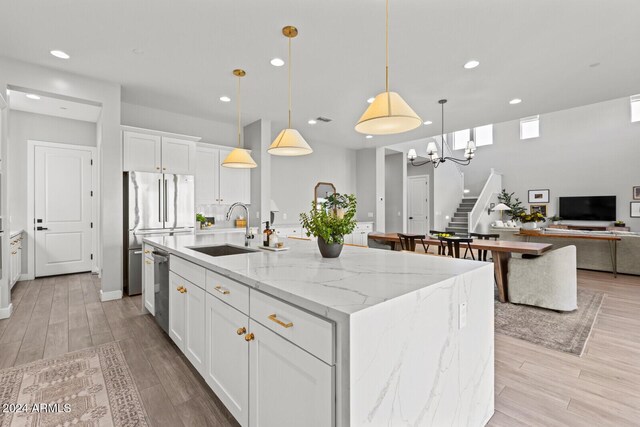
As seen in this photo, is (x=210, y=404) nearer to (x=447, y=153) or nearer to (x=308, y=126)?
(x=308, y=126)

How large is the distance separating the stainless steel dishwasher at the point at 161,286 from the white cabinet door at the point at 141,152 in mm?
2022

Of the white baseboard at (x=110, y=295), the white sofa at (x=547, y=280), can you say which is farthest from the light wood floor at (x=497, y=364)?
the white sofa at (x=547, y=280)

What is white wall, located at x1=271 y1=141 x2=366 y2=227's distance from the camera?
6793 millimetres

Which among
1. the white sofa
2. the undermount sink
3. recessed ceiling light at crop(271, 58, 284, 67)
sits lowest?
the white sofa

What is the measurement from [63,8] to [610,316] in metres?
A: 6.22

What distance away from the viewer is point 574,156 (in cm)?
984

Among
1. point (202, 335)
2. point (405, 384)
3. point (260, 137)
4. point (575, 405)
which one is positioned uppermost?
point (260, 137)

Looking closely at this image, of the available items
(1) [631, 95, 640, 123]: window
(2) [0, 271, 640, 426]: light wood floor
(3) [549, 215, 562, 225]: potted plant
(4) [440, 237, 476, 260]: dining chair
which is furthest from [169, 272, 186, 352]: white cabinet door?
(1) [631, 95, 640, 123]: window

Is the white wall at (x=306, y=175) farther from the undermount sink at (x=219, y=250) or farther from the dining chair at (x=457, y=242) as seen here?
the undermount sink at (x=219, y=250)

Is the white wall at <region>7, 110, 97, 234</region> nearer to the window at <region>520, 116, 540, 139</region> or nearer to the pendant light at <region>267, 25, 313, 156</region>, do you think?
the pendant light at <region>267, 25, 313, 156</region>

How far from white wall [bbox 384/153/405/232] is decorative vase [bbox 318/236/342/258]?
21.8 ft

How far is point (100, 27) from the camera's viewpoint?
2.81 meters

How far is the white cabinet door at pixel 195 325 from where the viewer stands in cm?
197

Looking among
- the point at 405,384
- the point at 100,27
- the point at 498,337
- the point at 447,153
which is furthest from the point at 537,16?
the point at 447,153
